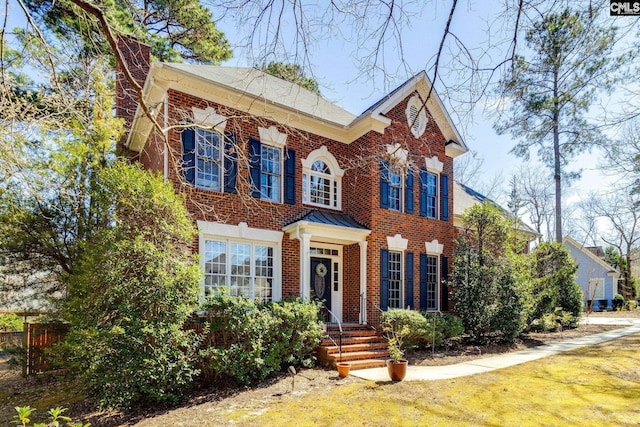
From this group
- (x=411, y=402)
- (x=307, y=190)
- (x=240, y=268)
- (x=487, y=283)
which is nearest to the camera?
(x=411, y=402)

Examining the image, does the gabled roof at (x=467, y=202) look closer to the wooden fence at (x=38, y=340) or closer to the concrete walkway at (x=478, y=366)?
the concrete walkway at (x=478, y=366)

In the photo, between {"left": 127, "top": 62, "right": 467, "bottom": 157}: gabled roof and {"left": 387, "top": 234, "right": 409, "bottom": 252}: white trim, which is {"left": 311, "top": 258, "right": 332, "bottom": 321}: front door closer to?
{"left": 387, "top": 234, "right": 409, "bottom": 252}: white trim

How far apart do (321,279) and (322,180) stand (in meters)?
3.13

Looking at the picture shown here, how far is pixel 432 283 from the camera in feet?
44.3

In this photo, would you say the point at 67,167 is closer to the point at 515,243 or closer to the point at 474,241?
the point at 474,241

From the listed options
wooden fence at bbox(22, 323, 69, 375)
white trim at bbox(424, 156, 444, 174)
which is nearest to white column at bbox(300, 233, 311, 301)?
white trim at bbox(424, 156, 444, 174)

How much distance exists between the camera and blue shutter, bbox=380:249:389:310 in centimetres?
1162

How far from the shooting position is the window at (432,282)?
13.4 meters

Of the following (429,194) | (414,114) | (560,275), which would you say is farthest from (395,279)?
(560,275)

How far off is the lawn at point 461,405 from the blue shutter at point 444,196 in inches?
259

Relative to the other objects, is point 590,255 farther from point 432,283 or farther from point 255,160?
point 255,160

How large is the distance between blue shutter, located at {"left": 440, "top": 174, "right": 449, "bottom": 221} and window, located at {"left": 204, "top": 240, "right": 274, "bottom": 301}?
6.88m

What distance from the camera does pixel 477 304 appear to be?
11.9m

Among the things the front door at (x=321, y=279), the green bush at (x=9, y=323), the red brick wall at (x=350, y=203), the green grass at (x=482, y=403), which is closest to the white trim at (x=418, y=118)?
the red brick wall at (x=350, y=203)
